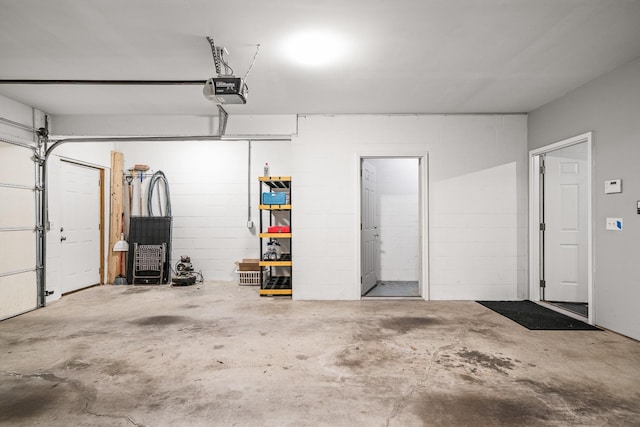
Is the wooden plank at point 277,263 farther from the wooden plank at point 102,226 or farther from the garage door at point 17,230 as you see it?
the wooden plank at point 102,226

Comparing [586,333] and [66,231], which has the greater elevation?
[66,231]

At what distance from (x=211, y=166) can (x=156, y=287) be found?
248 cm

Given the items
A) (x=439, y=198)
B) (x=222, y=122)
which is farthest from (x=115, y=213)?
(x=439, y=198)

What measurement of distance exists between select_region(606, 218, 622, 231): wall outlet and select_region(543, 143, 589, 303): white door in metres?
1.19

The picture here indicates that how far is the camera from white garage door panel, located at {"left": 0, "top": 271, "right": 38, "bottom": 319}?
4.35m

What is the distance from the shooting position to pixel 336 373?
2.77 meters

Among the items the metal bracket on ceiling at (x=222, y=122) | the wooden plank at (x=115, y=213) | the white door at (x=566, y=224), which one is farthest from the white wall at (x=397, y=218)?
the wooden plank at (x=115, y=213)

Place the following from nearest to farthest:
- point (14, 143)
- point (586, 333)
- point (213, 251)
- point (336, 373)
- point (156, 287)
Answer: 1. point (336, 373)
2. point (586, 333)
3. point (14, 143)
4. point (156, 287)
5. point (213, 251)

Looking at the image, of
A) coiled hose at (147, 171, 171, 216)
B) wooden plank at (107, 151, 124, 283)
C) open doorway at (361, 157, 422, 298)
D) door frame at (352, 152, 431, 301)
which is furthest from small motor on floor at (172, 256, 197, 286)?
open doorway at (361, 157, 422, 298)

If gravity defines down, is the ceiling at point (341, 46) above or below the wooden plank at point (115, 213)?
above

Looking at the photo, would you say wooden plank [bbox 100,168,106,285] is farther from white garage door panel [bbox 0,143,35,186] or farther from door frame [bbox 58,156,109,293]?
white garage door panel [bbox 0,143,35,186]

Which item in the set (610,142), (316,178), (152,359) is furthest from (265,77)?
(610,142)

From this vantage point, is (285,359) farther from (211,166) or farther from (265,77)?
(211,166)

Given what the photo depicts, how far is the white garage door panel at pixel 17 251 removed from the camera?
14.3 ft
